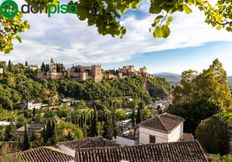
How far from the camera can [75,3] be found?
8.20 ft

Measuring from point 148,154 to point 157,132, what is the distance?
845cm

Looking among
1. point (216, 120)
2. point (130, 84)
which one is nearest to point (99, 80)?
point (130, 84)

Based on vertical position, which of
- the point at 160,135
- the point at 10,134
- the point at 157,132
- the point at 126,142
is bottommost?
the point at 10,134

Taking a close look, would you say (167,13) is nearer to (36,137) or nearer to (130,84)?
(36,137)

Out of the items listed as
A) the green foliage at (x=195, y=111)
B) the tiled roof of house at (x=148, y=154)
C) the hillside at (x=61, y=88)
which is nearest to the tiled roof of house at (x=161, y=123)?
the green foliage at (x=195, y=111)

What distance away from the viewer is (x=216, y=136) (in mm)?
17750

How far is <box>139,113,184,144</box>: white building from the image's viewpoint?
712 inches

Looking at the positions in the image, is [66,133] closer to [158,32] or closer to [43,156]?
[43,156]

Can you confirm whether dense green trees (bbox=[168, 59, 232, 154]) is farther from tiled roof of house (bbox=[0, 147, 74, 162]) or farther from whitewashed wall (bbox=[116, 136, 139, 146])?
tiled roof of house (bbox=[0, 147, 74, 162])

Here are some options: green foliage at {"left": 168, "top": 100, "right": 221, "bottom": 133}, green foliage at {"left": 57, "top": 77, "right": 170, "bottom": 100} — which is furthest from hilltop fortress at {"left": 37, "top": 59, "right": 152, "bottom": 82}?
green foliage at {"left": 168, "top": 100, "right": 221, "bottom": 133}

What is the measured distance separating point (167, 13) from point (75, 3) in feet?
2.74

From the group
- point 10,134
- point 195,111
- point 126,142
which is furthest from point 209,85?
point 10,134

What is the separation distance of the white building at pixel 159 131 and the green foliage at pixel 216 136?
6.48 feet

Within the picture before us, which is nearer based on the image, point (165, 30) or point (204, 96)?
point (165, 30)
